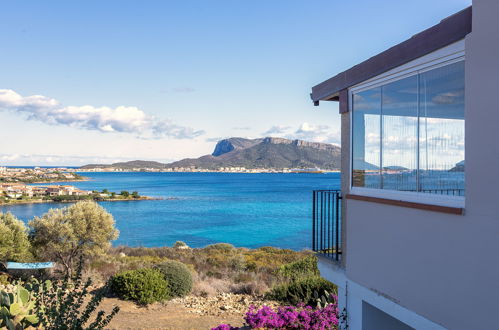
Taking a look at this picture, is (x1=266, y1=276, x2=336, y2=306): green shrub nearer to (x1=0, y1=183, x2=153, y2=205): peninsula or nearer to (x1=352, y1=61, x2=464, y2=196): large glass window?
(x1=352, y1=61, x2=464, y2=196): large glass window

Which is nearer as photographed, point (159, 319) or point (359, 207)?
point (359, 207)

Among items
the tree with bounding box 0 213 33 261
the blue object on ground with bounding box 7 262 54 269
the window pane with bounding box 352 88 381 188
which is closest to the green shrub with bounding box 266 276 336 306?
the window pane with bounding box 352 88 381 188

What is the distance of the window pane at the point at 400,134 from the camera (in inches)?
202

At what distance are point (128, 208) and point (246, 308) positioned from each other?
206 ft

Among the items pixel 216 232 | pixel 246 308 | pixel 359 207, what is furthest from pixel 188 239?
pixel 359 207

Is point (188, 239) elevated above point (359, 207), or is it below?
below

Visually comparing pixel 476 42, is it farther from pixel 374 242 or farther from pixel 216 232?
pixel 216 232

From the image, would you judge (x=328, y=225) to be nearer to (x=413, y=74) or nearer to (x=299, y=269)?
(x=413, y=74)

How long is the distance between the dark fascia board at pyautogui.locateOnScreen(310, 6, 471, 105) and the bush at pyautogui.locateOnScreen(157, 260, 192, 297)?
9.08m

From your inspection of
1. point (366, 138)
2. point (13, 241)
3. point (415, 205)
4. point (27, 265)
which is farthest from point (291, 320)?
point (13, 241)

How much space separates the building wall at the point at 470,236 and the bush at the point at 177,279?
9828mm

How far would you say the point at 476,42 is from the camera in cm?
402

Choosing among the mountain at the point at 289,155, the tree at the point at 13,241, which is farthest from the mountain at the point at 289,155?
the tree at the point at 13,241

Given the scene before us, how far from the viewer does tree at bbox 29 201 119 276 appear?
17.3 meters
